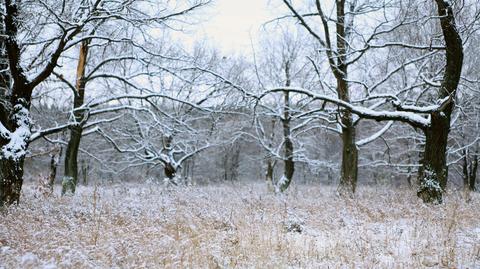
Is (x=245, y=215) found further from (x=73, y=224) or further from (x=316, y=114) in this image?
(x=316, y=114)

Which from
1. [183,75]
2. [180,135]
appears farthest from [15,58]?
[180,135]

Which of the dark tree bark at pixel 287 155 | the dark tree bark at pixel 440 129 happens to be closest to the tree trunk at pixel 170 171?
the dark tree bark at pixel 287 155

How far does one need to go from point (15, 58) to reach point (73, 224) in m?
4.15

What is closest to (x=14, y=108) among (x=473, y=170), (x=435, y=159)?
(x=435, y=159)

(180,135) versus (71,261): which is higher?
(180,135)

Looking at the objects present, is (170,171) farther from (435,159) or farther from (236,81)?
(435,159)

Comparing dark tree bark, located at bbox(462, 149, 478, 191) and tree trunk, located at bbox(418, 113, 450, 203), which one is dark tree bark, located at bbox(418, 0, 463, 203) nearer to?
tree trunk, located at bbox(418, 113, 450, 203)

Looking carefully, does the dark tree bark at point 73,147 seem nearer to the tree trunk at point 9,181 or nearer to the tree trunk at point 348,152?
the tree trunk at point 9,181

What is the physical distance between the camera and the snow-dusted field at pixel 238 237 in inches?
187

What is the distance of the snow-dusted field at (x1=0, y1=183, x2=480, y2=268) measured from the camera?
187 inches

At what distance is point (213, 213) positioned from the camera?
765 cm

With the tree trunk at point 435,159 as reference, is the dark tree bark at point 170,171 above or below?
below

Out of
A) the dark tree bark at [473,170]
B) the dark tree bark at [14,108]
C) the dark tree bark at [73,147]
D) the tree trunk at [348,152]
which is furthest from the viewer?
the dark tree bark at [473,170]

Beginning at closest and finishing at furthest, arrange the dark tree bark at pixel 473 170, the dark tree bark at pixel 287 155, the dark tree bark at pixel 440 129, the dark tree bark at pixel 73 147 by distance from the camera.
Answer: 1. the dark tree bark at pixel 440 129
2. the dark tree bark at pixel 73 147
3. the dark tree bark at pixel 287 155
4. the dark tree bark at pixel 473 170
